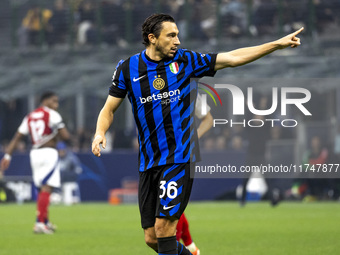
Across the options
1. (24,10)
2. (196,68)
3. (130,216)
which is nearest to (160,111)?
(196,68)

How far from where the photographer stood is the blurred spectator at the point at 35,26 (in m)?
25.2

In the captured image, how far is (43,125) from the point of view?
13.4m

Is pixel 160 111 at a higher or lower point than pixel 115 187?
higher

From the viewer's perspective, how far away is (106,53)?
24.0 m

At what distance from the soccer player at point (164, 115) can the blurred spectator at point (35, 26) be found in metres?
19.3

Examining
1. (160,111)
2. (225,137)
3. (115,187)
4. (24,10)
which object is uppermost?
(24,10)

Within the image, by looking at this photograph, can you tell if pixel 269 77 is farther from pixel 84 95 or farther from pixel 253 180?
pixel 84 95

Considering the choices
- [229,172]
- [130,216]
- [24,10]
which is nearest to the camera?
[130,216]

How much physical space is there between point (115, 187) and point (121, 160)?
77 centimetres

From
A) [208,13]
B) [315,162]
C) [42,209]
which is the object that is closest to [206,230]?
[42,209]

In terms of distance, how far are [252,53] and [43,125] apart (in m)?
7.69

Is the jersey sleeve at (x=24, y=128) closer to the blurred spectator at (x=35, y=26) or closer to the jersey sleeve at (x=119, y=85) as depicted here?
the jersey sleeve at (x=119, y=85)

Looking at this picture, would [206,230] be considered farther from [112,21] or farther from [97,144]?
[112,21]

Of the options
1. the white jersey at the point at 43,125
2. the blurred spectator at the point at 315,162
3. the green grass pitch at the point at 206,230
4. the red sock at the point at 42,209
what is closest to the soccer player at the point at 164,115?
the green grass pitch at the point at 206,230
